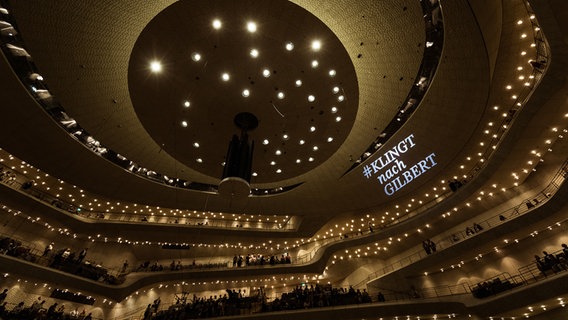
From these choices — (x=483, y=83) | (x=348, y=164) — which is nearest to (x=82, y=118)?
(x=348, y=164)

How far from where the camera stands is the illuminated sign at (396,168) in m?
16.0

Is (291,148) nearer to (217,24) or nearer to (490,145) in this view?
(217,24)

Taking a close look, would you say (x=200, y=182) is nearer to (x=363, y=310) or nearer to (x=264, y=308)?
(x=264, y=308)

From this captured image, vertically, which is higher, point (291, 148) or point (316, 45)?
point (316, 45)

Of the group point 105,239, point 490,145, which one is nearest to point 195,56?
point 490,145

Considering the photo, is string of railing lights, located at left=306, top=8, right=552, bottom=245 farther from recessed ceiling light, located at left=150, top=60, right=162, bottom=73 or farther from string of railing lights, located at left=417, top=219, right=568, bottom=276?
recessed ceiling light, located at left=150, top=60, right=162, bottom=73

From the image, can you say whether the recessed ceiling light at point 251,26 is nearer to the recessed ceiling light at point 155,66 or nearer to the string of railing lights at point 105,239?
the recessed ceiling light at point 155,66

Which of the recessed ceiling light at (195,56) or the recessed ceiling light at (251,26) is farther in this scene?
the recessed ceiling light at (195,56)

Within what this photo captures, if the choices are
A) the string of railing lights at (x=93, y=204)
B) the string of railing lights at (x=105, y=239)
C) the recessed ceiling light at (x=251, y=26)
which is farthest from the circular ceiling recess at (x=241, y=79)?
the string of railing lights at (x=105, y=239)

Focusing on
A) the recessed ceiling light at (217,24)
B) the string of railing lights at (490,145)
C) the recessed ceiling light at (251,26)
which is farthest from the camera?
the string of railing lights at (490,145)

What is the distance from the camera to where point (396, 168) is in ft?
56.6

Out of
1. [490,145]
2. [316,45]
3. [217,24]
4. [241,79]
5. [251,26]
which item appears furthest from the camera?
[490,145]

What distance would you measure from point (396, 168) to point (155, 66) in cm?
1506

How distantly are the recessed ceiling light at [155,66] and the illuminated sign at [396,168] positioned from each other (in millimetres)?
13224
